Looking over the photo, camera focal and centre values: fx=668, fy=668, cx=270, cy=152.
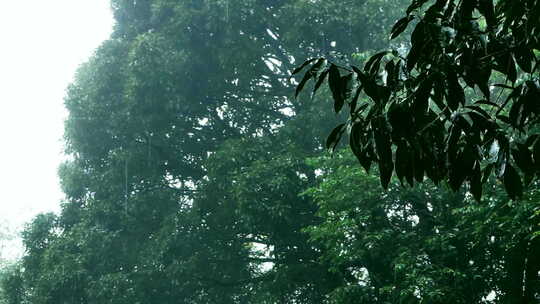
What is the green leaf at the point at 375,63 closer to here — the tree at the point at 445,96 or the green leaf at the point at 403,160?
the tree at the point at 445,96

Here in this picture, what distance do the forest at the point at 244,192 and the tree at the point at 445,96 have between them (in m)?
5.64

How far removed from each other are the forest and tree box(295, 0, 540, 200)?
18.5 feet

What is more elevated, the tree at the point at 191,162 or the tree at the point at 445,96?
the tree at the point at 191,162

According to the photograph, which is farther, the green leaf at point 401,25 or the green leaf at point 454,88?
the green leaf at point 401,25

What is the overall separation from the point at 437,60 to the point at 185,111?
14899 millimetres

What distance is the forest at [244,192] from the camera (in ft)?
33.0

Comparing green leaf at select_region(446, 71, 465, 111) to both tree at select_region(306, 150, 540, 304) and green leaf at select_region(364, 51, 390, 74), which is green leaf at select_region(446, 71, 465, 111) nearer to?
green leaf at select_region(364, 51, 390, 74)

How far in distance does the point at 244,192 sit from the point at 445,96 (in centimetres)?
1135

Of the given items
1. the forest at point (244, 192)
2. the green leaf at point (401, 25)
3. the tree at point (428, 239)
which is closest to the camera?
the green leaf at point (401, 25)

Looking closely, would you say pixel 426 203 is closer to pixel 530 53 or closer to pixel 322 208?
pixel 322 208

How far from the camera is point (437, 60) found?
2541 millimetres

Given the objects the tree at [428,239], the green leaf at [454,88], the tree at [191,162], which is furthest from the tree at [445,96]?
the tree at [191,162]

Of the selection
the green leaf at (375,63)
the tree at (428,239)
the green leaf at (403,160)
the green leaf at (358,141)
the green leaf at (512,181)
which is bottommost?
the green leaf at (512,181)

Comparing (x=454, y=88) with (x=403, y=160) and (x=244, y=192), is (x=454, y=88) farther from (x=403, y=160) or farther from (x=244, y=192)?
(x=244, y=192)
